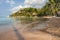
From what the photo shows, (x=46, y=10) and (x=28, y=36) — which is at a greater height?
(x=28, y=36)

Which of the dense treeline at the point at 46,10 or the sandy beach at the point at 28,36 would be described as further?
the dense treeline at the point at 46,10

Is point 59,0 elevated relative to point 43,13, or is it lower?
elevated

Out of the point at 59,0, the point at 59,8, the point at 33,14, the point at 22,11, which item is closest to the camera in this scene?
the point at 59,0

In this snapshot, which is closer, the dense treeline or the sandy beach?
the sandy beach

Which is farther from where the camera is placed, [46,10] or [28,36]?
[46,10]

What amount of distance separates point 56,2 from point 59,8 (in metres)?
4.30

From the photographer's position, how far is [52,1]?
59000mm

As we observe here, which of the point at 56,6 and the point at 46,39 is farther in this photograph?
the point at 56,6

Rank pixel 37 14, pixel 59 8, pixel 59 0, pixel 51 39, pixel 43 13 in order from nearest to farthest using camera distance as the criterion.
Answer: pixel 51 39 < pixel 59 0 < pixel 59 8 < pixel 43 13 < pixel 37 14

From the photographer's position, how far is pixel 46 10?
3004 inches

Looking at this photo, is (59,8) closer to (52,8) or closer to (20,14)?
(52,8)

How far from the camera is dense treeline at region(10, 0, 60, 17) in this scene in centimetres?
5974

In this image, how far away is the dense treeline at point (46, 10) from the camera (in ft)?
196

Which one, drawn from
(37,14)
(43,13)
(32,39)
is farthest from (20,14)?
(32,39)
